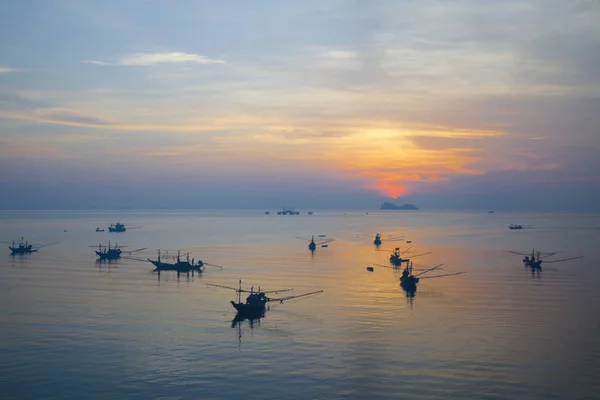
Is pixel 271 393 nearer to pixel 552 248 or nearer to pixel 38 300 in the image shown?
pixel 38 300

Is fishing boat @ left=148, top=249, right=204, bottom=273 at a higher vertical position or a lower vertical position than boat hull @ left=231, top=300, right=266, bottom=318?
higher

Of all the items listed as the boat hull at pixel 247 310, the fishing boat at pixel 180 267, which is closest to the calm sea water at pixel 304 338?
the boat hull at pixel 247 310

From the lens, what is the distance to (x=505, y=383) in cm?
3788

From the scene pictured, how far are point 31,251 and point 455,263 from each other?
3790 inches

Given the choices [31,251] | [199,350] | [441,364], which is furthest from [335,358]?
[31,251]

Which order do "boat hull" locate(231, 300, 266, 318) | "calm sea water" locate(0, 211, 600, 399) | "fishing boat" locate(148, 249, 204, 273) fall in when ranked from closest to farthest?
"calm sea water" locate(0, 211, 600, 399) → "boat hull" locate(231, 300, 266, 318) → "fishing boat" locate(148, 249, 204, 273)

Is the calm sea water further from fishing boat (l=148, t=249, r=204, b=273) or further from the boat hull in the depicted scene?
fishing boat (l=148, t=249, r=204, b=273)

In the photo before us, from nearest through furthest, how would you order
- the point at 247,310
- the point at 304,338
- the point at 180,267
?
the point at 304,338, the point at 247,310, the point at 180,267

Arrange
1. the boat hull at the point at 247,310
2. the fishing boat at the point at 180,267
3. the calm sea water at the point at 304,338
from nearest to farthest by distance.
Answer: the calm sea water at the point at 304,338, the boat hull at the point at 247,310, the fishing boat at the point at 180,267

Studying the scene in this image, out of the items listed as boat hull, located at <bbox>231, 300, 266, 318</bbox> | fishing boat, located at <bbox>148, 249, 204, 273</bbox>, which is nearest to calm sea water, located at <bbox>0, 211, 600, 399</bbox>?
boat hull, located at <bbox>231, 300, 266, 318</bbox>

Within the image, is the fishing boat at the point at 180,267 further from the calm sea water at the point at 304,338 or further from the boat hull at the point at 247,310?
the boat hull at the point at 247,310

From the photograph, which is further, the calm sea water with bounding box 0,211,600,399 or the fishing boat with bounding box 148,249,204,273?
the fishing boat with bounding box 148,249,204,273

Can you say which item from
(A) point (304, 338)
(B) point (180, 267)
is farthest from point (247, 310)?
(B) point (180, 267)

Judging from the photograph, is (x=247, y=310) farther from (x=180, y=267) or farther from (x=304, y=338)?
(x=180, y=267)
